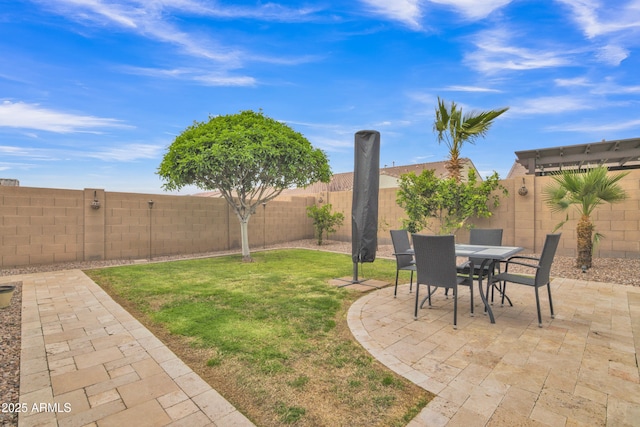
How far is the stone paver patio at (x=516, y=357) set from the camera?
1.93 m

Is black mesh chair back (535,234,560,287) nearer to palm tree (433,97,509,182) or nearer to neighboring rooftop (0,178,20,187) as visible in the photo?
palm tree (433,97,509,182)

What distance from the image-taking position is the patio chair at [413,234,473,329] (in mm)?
3412

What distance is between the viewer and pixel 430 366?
253 cm

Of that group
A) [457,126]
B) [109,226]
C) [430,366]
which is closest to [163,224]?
[109,226]

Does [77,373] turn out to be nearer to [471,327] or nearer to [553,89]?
[471,327]

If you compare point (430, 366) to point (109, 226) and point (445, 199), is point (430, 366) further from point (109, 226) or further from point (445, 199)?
point (109, 226)

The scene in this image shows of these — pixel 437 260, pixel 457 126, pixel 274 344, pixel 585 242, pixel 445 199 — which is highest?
pixel 457 126

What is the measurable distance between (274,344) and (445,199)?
765 centimetres

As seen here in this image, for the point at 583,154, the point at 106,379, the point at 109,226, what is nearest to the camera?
the point at 106,379

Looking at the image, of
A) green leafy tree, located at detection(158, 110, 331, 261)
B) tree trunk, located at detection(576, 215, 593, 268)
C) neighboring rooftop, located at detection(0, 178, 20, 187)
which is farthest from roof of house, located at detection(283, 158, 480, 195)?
neighboring rooftop, located at detection(0, 178, 20, 187)

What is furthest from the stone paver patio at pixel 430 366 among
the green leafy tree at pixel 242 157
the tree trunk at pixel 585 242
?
the green leafy tree at pixel 242 157

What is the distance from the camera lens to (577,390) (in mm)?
2170

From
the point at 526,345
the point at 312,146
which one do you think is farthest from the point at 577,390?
the point at 312,146

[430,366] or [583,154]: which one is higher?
[583,154]
